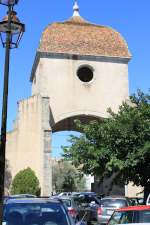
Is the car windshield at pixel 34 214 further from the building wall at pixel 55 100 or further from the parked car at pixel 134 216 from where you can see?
the building wall at pixel 55 100

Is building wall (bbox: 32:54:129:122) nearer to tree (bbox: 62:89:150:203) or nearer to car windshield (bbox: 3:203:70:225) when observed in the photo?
tree (bbox: 62:89:150:203)

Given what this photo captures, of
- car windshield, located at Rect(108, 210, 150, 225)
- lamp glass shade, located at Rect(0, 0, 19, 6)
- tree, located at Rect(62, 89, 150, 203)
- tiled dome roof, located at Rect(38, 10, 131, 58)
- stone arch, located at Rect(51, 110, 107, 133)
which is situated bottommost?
car windshield, located at Rect(108, 210, 150, 225)

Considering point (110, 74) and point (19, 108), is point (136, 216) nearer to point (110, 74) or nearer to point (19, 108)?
point (19, 108)

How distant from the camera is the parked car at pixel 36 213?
5.52 meters

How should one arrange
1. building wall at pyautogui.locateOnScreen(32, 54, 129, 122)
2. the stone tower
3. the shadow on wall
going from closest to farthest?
the shadow on wall < the stone tower < building wall at pyautogui.locateOnScreen(32, 54, 129, 122)

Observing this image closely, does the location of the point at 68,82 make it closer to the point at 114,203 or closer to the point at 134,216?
the point at 114,203

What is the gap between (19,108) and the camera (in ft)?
81.1

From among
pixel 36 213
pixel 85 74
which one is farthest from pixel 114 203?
pixel 85 74

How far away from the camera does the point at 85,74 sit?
1072 inches

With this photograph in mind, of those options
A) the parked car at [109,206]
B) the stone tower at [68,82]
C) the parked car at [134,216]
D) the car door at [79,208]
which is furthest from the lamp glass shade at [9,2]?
the stone tower at [68,82]

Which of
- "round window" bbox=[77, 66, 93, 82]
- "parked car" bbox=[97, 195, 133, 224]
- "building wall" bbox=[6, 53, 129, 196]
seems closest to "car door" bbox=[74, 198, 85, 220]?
"parked car" bbox=[97, 195, 133, 224]

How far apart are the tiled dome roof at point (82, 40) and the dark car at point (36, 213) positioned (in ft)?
68.9

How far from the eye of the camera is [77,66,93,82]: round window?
27.2 m

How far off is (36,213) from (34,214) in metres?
0.04
